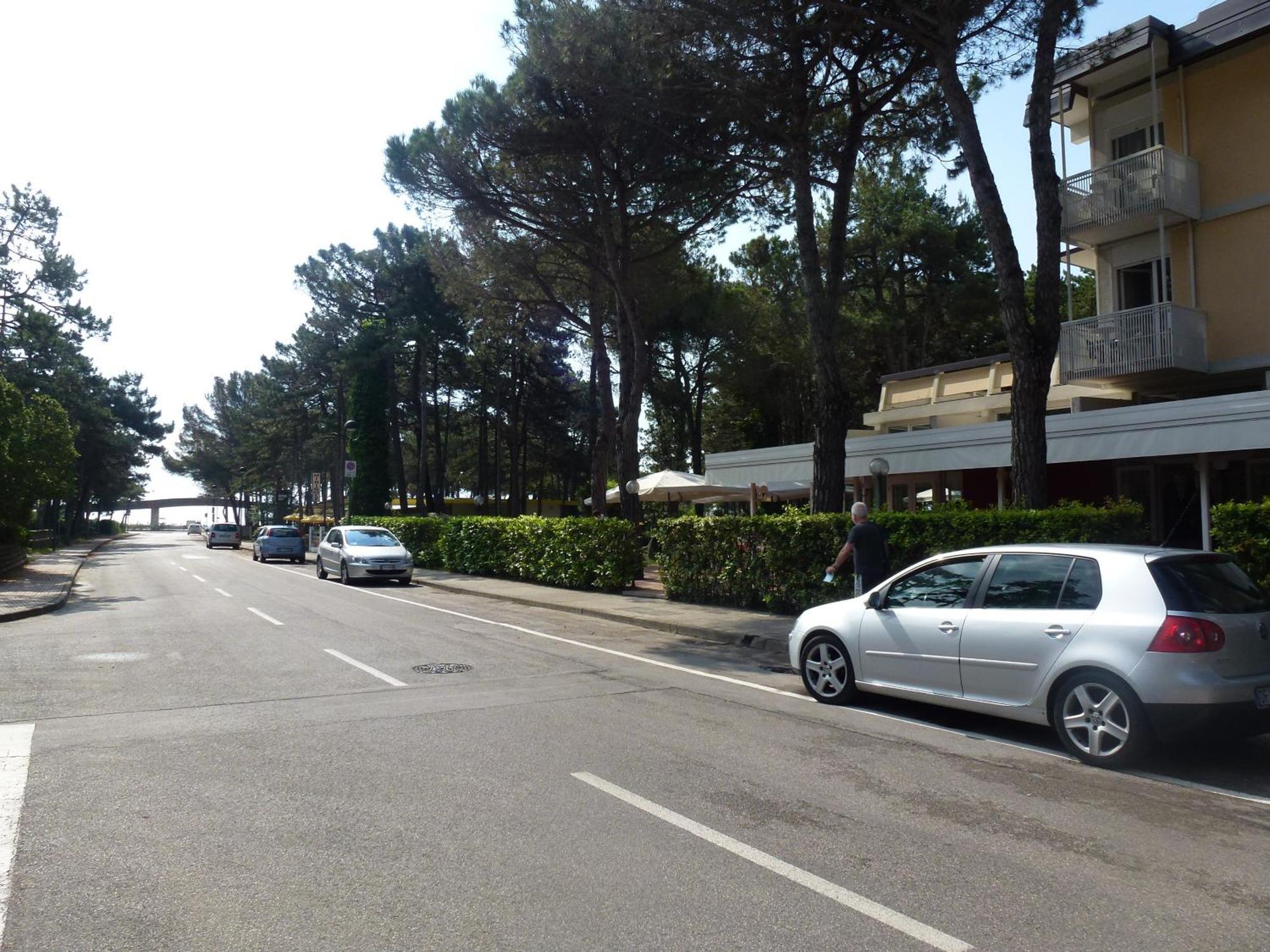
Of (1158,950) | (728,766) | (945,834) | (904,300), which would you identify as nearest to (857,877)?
(945,834)

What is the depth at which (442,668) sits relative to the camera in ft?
34.2

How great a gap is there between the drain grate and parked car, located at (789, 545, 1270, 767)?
14.9 ft

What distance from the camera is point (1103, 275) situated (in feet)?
68.4

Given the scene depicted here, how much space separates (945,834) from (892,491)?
76.7 ft

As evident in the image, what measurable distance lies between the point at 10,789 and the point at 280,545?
34.0 metres

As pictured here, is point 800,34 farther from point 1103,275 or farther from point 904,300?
point 904,300

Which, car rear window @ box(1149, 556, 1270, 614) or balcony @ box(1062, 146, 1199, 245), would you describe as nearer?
car rear window @ box(1149, 556, 1270, 614)

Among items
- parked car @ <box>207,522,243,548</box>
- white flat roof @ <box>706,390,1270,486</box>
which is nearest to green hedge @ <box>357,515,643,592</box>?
white flat roof @ <box>706,390,1270,486</box>

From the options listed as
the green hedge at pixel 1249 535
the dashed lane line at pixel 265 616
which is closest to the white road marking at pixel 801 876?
the green hedge at pixel 1249 535

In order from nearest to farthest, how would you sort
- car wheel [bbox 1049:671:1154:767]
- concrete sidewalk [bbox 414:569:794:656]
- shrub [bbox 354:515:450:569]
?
car wheel [bbox 1049:671:1154:767] → concrete sidewalk [bbox 414:569:794:656] → shrub [bbox 354:515:450:569]

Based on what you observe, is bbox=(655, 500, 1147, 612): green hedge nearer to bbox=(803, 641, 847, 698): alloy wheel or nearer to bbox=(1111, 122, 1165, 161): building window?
bbox=(803, 641, 847, 698): alloy wheel

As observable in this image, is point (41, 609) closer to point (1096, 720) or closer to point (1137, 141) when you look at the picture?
point (1096, 720)

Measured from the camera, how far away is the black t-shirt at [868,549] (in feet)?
37.6

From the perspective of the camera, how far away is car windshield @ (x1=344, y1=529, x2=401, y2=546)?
83.9 feet
